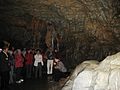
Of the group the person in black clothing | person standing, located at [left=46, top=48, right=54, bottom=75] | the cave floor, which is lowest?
the cave floor

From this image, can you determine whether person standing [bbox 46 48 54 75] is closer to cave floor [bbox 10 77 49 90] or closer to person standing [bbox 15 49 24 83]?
cave floor [bbox 10 77 49 90]

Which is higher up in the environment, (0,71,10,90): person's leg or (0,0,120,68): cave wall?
(0,0,120,68): cave wall

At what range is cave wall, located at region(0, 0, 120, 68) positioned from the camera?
17844mm

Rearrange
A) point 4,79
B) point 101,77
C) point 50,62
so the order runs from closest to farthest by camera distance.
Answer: point 101,77 → point 4,79 → point 50,62

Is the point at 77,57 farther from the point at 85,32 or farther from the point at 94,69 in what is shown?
the point at 94,69

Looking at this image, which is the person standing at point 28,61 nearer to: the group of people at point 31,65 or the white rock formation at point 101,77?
the group of people at point 31,65

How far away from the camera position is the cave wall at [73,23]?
17.8 metres

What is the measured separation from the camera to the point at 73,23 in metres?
20.4

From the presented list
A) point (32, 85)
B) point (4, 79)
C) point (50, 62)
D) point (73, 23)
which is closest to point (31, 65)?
point (50, 62)

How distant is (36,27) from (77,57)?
3389mm

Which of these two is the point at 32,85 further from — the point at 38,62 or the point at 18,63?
the point at 38,62

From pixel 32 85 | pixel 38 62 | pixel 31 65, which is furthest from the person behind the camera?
pixel 38 62

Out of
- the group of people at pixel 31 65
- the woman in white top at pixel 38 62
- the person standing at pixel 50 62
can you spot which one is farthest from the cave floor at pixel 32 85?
the person standing at pixel 50 62

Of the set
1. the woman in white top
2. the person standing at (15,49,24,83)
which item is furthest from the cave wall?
the person standing at (15,49,24,83)
